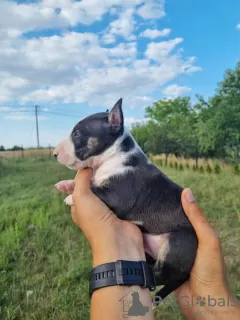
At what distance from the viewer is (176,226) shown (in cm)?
182

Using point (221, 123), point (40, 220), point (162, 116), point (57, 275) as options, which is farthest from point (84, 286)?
point (162, 116)

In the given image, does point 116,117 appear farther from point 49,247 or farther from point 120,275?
point 49,247

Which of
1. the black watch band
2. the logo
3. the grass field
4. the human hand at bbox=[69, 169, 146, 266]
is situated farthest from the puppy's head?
the grass field

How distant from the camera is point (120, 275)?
1.42 meters

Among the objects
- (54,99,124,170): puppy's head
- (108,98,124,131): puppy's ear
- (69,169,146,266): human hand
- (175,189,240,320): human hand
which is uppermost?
(108,98,124,131): puppy's ear

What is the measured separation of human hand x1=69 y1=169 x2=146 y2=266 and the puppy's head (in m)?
0.12

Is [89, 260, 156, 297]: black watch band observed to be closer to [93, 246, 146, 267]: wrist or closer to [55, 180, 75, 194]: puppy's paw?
[93, 246, 146, 267]: wrist

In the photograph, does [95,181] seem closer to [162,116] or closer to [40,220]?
[40,220]

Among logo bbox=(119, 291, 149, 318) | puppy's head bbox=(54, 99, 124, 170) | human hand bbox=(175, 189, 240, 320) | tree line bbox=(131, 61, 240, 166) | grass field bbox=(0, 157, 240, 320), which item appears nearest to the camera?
logo bbox=(119, 291, 149, 318)

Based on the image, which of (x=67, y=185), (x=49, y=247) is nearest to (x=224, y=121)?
(x=49, y=247)

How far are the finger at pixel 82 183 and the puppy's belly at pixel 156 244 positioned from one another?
0.40m

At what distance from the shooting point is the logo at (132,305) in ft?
4.41

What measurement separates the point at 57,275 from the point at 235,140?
16301 mm

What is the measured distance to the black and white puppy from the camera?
177 cm
